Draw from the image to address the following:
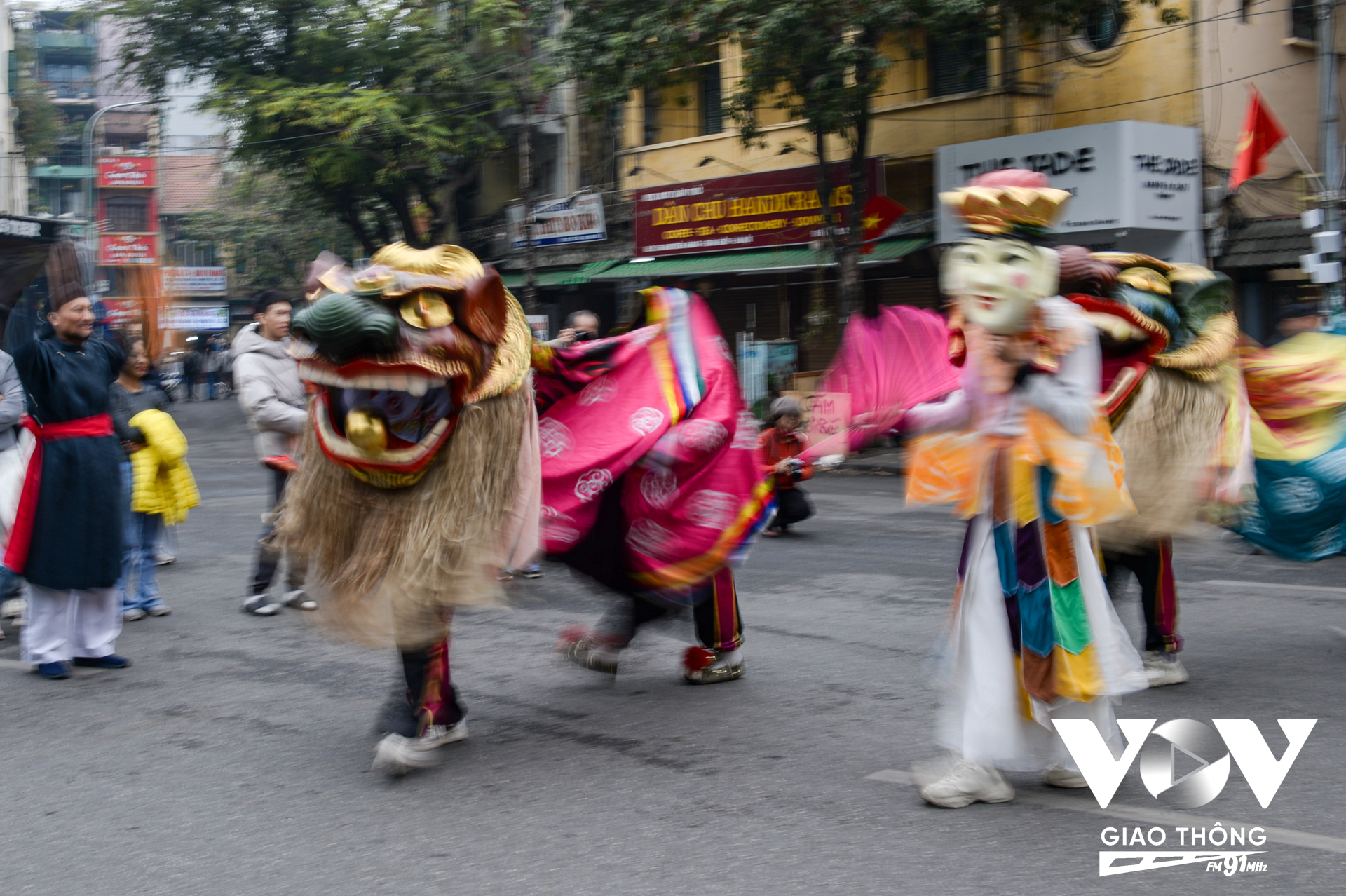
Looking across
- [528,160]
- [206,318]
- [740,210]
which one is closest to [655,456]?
[740,210]

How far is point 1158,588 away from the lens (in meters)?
4.85

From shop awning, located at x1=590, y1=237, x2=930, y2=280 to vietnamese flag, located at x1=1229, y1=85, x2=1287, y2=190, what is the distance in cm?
433

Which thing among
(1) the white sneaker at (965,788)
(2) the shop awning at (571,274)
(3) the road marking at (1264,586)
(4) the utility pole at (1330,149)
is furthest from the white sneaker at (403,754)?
Result: (2) the shop awning at (571,274)

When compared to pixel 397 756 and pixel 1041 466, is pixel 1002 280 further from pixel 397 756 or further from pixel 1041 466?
pixel 397 756

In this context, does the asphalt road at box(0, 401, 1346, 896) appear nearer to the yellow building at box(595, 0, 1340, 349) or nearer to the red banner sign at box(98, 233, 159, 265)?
the red banner sign at box(98, 233, 159, 265)

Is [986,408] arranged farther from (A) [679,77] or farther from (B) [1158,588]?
(A) [679,77]

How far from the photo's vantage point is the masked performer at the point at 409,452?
3727mm

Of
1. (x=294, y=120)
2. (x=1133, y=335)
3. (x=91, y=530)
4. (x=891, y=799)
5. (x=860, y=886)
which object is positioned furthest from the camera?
(x=294, y=120)

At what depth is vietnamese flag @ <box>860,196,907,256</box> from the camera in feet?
56.0

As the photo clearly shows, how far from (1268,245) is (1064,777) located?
13.2 meters

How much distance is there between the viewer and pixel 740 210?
19.4m

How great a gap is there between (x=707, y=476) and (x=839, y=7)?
10.9 meters

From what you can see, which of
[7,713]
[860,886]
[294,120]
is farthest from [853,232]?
[860,886]

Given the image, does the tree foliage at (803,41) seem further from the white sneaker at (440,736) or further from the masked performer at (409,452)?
the white sneaker at (440,736)
